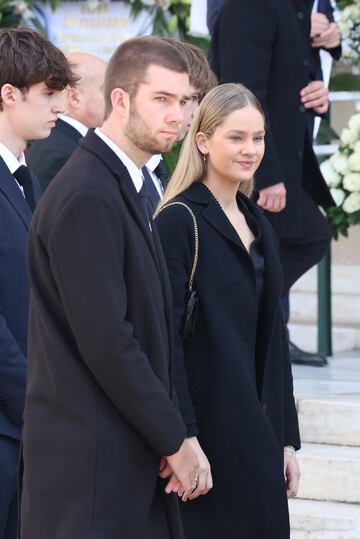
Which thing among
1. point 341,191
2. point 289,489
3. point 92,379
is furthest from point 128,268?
point 341,191

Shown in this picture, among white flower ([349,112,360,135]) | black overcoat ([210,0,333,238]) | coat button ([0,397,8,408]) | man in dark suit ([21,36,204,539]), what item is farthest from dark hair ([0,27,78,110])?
white flower ([349,112,360,135])

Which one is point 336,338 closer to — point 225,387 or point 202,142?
point 202,142

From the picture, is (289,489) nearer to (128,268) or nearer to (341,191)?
(128,268)

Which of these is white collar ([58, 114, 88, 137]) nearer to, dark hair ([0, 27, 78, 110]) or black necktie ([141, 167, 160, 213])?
black necktie ([141, 167, 160, 213])

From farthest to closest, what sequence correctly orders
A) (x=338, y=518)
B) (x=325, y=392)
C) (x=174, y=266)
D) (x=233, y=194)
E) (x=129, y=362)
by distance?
(x=325, y=392) < (x=338, y=518) < (x=233, y=194) < (x=174, y=266) < (x=129, y=362)

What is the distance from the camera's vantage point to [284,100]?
210 inches

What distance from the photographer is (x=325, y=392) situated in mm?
5348

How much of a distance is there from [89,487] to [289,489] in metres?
1.02

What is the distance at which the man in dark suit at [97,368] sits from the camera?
270 cm

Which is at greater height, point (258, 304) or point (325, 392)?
point (258, 304)

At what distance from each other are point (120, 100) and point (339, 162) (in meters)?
3.28

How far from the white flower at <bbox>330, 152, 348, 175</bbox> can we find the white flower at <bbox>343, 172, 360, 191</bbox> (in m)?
0.04

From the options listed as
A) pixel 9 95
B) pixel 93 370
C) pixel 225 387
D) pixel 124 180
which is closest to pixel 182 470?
pixel 93 370

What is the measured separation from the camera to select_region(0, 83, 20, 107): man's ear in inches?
139
